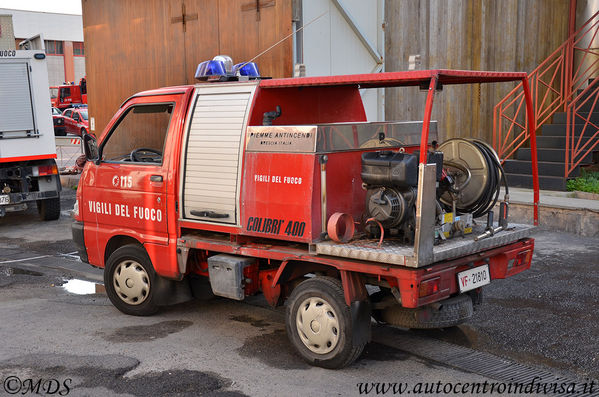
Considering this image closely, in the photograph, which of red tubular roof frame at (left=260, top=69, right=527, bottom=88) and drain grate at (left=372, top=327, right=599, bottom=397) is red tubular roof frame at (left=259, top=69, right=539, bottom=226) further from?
drain grate at (left=372, top=327, right=599, bottom=397)

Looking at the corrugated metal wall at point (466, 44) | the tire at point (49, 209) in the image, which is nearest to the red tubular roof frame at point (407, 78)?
the corrugated metal wall at point (466, 44)

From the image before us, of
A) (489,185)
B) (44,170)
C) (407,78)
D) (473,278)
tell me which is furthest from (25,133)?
(473,278)

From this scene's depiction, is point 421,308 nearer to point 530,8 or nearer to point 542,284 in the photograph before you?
point 542,284

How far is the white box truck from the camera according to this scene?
11.7 metres

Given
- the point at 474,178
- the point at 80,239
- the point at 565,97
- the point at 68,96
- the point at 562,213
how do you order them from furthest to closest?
the point at 68,96, the point at 565,97, the point at 562,213, the point at 80,239, the point at 474,178

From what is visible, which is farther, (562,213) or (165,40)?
(165,40)

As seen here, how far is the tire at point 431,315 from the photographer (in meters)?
4.93

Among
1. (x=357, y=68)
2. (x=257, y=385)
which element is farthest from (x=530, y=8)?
(x=257, y=385)

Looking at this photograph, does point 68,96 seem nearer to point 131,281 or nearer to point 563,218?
point 563,218

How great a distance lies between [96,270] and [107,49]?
291 inches

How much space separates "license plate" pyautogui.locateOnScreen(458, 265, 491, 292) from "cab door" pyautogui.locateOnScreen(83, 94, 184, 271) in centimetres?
266

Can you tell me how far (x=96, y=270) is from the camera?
28.2 feet

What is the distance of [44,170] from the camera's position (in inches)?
477

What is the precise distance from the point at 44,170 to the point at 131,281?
663cm
